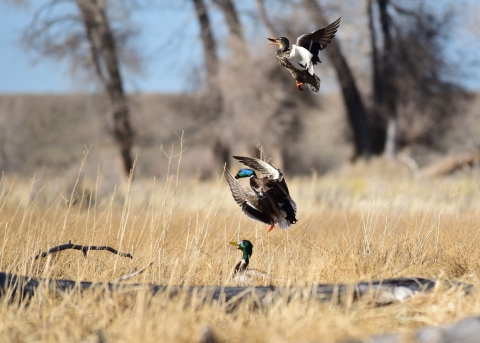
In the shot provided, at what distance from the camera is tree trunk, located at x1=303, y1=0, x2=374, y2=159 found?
59.4ft

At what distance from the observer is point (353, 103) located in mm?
19172

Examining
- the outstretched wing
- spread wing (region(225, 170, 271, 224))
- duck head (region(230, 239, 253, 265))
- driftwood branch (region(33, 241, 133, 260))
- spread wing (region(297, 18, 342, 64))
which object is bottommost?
driftwood branch (region(33, 241, 133, 260))

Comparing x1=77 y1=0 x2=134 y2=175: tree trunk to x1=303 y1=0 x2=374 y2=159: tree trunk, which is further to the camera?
x1=303 y1=0 x2=374 y2=159: tree trunk

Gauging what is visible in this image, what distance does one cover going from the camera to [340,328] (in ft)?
10.4

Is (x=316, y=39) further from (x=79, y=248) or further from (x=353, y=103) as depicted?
(x=353, y=103)

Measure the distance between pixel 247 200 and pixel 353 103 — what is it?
15304mm

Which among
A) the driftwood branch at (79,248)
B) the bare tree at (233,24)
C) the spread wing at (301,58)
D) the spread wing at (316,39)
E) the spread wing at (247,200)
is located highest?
the bare tree at (233,24)

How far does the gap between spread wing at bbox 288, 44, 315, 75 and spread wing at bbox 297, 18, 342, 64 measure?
70 millimetres

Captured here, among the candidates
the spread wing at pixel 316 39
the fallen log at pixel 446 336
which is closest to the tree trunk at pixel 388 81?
the spread wing at pixel 316 39

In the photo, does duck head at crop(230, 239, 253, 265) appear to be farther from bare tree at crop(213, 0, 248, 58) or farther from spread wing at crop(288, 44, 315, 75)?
bare tree at crop(213, 0, 248, 58)

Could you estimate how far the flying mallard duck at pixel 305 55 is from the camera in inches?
170

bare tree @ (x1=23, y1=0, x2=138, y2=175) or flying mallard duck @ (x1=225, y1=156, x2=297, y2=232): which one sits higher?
bare tree @ (x1=23, y1=0, x2=138, y2=175)

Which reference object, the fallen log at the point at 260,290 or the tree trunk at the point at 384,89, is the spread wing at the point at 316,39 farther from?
the tree trunk at the point at 384,89

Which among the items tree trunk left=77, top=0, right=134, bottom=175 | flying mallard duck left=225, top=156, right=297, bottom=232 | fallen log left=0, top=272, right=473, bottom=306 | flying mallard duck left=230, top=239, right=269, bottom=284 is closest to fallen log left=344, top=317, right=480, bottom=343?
fallen log left=0, top=272, right=473, bottom=306
